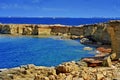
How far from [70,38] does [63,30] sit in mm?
10261

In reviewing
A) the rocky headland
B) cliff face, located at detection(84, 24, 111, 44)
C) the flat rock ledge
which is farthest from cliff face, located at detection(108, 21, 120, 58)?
cliff face, located at detection(84, 24, 111, 44)

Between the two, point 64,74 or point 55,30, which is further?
point 55,30

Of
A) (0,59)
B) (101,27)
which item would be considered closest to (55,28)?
(101,27)

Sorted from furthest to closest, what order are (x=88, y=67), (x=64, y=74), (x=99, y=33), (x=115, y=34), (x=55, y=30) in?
1. (x=55, y=30)
2. (x=99, y=33)
3. (x=115, y=34)
4. (x=88, y=67)
5. (x=64, y=74)

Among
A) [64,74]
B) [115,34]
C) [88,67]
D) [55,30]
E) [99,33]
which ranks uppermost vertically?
[115,34]

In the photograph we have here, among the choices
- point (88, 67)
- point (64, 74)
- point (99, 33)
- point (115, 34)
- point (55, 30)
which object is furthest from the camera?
point (55, 30)

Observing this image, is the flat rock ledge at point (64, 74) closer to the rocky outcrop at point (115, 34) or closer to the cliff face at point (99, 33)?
the rocky outcrop at point (115, 34)

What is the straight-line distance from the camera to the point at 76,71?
19.8m

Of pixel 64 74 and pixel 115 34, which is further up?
pixel 115 34

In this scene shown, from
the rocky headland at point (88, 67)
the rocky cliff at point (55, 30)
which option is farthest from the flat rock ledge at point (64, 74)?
the rocky cliff at point (55, 30)

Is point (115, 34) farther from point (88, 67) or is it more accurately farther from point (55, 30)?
point (55, 30)

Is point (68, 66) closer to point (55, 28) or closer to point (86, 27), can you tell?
point (86, 27)

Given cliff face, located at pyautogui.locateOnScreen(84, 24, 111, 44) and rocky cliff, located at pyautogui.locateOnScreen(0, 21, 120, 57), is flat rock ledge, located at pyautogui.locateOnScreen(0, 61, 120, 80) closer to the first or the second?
cliff face, located at pyautogui.locateOnScreen(84, 24, 111, 44)

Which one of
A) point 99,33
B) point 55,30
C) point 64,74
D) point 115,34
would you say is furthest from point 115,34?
point 55,30
